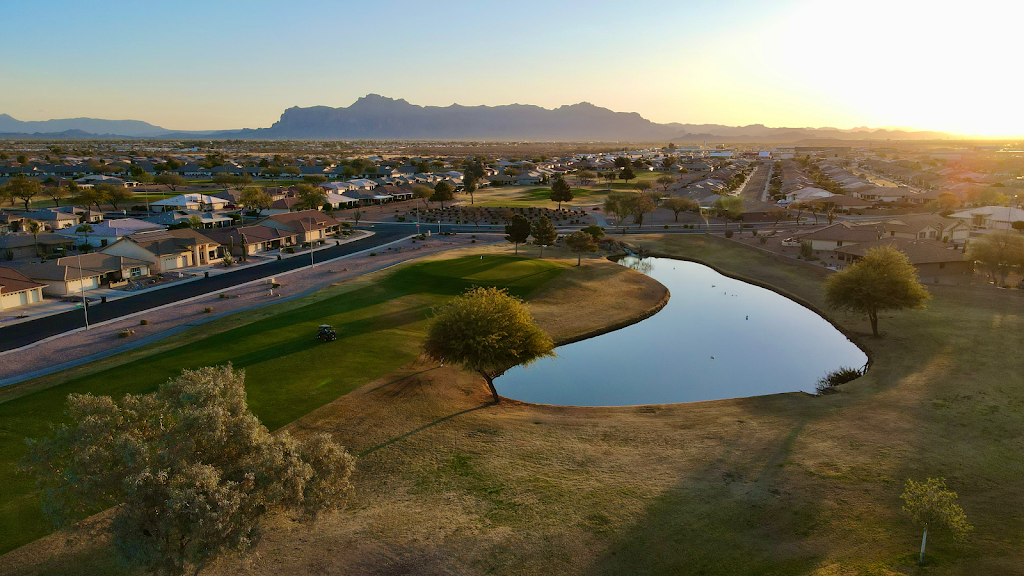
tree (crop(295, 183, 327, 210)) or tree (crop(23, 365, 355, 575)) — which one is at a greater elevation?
tree (crop(295, 183, 327, 210))

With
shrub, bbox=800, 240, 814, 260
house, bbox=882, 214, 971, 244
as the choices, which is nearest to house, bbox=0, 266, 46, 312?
shrub, bbox=800, 240, 814, 260

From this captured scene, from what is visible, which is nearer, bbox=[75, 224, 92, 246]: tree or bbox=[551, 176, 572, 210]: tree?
bbox=[75, 224, 92, 246]: tree

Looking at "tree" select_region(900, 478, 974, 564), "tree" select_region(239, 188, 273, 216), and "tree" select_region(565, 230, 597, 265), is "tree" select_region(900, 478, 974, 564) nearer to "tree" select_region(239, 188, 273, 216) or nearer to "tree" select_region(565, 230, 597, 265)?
"tree" select_region(565, 230, 597, 265)

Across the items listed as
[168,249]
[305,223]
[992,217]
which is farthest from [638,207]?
[168,249]

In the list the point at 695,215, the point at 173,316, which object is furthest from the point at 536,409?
the point at 695,215

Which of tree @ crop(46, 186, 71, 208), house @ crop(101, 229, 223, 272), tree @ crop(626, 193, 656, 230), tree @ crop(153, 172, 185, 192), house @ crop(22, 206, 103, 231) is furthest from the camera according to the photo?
tree @ crop(153, 172, 185, 192)

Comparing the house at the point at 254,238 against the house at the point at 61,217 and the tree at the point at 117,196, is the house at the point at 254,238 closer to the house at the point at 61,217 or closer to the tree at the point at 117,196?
the house at the point at 61,217
